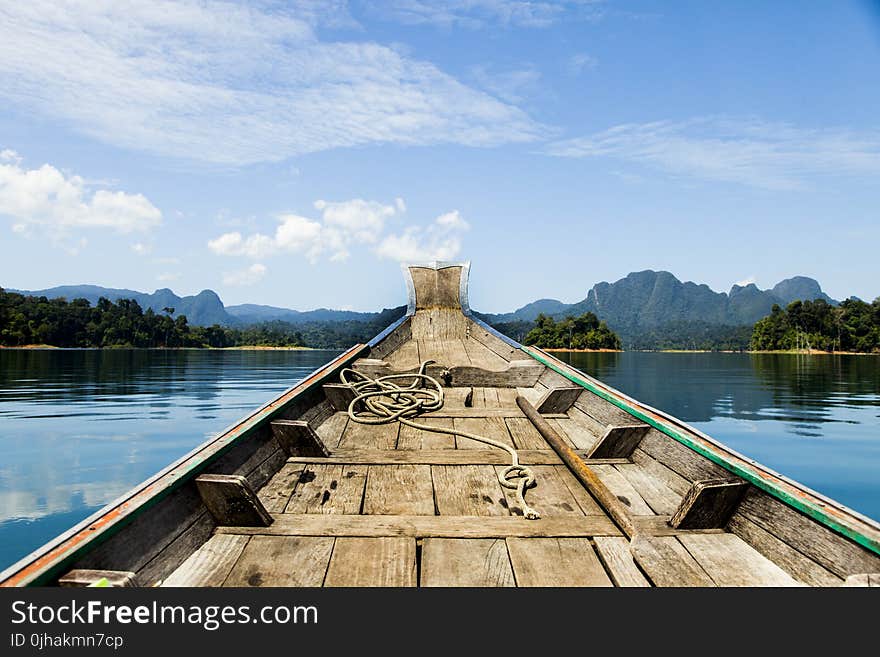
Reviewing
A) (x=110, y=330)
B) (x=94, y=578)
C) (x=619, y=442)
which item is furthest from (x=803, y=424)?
(x=110, y=330)

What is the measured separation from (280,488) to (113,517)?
1.00 meters

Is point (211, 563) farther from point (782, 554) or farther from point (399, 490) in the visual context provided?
point (782, 554)

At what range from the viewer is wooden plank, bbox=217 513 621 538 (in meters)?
2.10

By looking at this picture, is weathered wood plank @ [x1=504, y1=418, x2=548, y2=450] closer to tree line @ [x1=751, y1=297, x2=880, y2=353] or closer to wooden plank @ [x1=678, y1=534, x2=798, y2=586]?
wooden plank @ [x1=678, y1=534, x2=798, y2=586]

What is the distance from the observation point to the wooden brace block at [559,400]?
4.22m

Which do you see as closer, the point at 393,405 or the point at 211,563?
the point at 211,563

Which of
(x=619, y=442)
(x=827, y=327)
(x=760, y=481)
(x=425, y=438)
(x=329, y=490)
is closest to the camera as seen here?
(x=760, y=481)

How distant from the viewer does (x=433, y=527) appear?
2.13 m

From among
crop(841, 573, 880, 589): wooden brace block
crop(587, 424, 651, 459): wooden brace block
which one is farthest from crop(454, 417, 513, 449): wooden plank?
crop(841, 573, 880, 589): wooden brace block

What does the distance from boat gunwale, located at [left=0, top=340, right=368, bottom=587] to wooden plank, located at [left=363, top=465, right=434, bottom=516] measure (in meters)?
0.69
